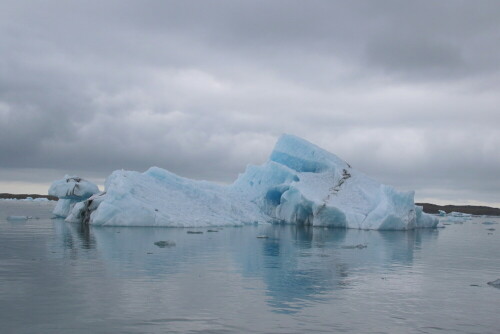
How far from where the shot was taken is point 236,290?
11.0 metres

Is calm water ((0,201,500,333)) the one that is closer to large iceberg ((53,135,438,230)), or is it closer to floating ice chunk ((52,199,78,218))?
large iceberg ((53,135,438,230))

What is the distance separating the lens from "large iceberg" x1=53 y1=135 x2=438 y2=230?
29219 mm

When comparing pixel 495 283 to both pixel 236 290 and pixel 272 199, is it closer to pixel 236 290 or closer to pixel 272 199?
pixel 236 290

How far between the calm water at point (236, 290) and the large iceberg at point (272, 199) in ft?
32.6

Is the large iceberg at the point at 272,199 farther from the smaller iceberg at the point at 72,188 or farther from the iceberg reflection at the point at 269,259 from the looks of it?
the iceberg reflection at the point at 269,259

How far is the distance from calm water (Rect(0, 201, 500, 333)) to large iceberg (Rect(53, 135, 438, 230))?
994cm

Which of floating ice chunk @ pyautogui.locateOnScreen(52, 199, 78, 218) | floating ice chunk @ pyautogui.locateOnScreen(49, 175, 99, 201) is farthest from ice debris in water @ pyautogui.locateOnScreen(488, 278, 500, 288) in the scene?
floating ice chunk @ pyautogui.locateOnScreen(52, 199, 78, 218)

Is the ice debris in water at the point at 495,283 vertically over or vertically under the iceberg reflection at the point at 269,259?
under

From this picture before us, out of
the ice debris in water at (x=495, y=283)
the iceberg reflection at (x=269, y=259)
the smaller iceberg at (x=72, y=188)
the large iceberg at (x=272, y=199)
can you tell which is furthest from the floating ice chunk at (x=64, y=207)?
the ice debris in water at (x=495, y=283)

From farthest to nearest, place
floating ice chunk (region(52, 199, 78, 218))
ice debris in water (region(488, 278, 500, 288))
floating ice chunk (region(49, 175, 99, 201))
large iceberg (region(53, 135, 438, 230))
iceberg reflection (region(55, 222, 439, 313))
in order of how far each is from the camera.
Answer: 1. floating ice chunk (region(52, 199, 78, 218))
2. floating ice chunk (region(49, 175, 99, 201))
3. large iceberg (region(53, 135, 438, 230))
4. ice debris in water (region(488, 278, 500, 288))
5. iceberg reflection (region(55, 222, 439, 313))

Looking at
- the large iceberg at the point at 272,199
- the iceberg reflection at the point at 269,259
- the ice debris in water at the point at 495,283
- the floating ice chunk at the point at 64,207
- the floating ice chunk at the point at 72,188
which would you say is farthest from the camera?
the floating ice chunk at the point at 64,207

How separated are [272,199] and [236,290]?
30.0 m

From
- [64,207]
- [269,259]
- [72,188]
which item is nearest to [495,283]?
[269,259]

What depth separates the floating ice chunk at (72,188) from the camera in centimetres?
3281
